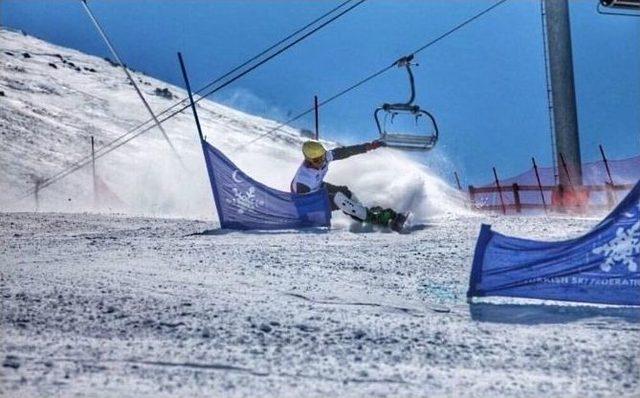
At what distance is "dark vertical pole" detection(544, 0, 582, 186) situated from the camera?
24734 millimetres

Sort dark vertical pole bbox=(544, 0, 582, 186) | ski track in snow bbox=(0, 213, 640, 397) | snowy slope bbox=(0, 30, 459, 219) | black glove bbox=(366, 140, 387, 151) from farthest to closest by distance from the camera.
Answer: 1. dark vertical pole bbox=(544, 0, 582, 186)
2. snowy slope bbox=(0, 30, 459, 219)
3. black glove bbox=(366, 140, 387, 151)
4. ski track in snow bbox=(0, 213, 640, 397)

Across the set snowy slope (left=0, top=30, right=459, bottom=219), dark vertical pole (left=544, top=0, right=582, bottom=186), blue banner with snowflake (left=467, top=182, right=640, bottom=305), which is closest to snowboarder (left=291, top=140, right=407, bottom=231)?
snowy slope (left=0, top=30, right=459, bottom=219)

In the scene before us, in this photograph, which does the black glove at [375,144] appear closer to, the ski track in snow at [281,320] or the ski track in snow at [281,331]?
the ski track in snow at [281,320]

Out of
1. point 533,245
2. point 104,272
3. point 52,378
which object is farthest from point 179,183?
point 52,378

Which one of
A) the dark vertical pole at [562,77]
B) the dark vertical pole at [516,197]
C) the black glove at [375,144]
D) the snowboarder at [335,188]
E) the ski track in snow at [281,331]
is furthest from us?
the dark vertical pole at [562,77]

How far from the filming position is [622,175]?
22.1 meters

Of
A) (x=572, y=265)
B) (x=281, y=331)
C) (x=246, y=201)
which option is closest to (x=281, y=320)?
(x=281, y=331)

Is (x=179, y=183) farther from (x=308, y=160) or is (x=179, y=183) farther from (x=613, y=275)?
(x=613, y=275)

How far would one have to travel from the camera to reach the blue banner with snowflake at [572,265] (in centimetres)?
799

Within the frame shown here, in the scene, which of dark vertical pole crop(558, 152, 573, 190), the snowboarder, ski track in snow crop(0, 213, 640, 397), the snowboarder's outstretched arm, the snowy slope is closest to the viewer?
ski track in snow crop(0, 213, 640, 397)

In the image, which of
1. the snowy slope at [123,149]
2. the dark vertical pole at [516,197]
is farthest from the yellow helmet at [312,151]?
the dark vertical pole at [516,197]

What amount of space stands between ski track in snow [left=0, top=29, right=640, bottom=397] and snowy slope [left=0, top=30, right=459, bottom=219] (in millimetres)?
4326

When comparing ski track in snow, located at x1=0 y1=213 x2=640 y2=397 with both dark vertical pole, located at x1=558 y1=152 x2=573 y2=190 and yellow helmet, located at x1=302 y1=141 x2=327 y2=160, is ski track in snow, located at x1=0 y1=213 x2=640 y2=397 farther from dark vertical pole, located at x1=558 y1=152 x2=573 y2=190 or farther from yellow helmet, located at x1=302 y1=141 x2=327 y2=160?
dark vertical pole, located at x1=558 y1=152 x2=573 y2=190

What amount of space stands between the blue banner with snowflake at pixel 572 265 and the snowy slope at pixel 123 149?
10043 mm
